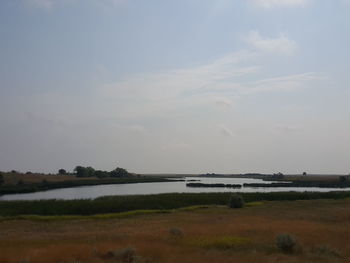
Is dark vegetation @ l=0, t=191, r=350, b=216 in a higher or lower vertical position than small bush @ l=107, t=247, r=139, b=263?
lower

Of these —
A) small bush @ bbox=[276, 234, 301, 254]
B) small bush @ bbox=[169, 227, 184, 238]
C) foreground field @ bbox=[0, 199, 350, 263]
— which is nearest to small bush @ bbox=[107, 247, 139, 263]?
foreground field @ bbox=[0, 199, 350, 263]

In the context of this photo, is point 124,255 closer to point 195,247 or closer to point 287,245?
point 195,247

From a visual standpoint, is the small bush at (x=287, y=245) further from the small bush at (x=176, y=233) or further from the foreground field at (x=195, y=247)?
the small bush at (x=176, y=233)

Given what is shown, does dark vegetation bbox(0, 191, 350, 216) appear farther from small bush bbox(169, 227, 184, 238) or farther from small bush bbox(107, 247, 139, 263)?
small bush bbox(107, 247, 139, 263)

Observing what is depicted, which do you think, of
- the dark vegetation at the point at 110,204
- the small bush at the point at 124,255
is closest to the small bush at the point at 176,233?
the small bush at the point at 124,255

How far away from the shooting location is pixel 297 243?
65.0 ft

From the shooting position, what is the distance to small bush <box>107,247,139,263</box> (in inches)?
655

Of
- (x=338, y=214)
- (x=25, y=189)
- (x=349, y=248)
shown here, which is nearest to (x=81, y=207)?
(x=338, y=214)

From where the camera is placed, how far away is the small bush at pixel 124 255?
655 inches

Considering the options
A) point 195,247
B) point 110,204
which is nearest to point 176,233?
point 195,247

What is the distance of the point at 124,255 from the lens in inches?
674

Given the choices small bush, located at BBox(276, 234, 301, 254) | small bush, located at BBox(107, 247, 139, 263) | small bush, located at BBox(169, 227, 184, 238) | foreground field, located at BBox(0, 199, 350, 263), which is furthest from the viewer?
small bush, located at BBox(169, 227, 184, 238)

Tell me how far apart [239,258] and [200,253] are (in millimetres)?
1847

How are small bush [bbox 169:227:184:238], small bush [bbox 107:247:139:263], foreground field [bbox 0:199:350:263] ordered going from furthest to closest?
small bush [bbox 169:227:184:238], foreground field [bbox 0:199:350:263], small bush [bbox 107:247:139:263]
